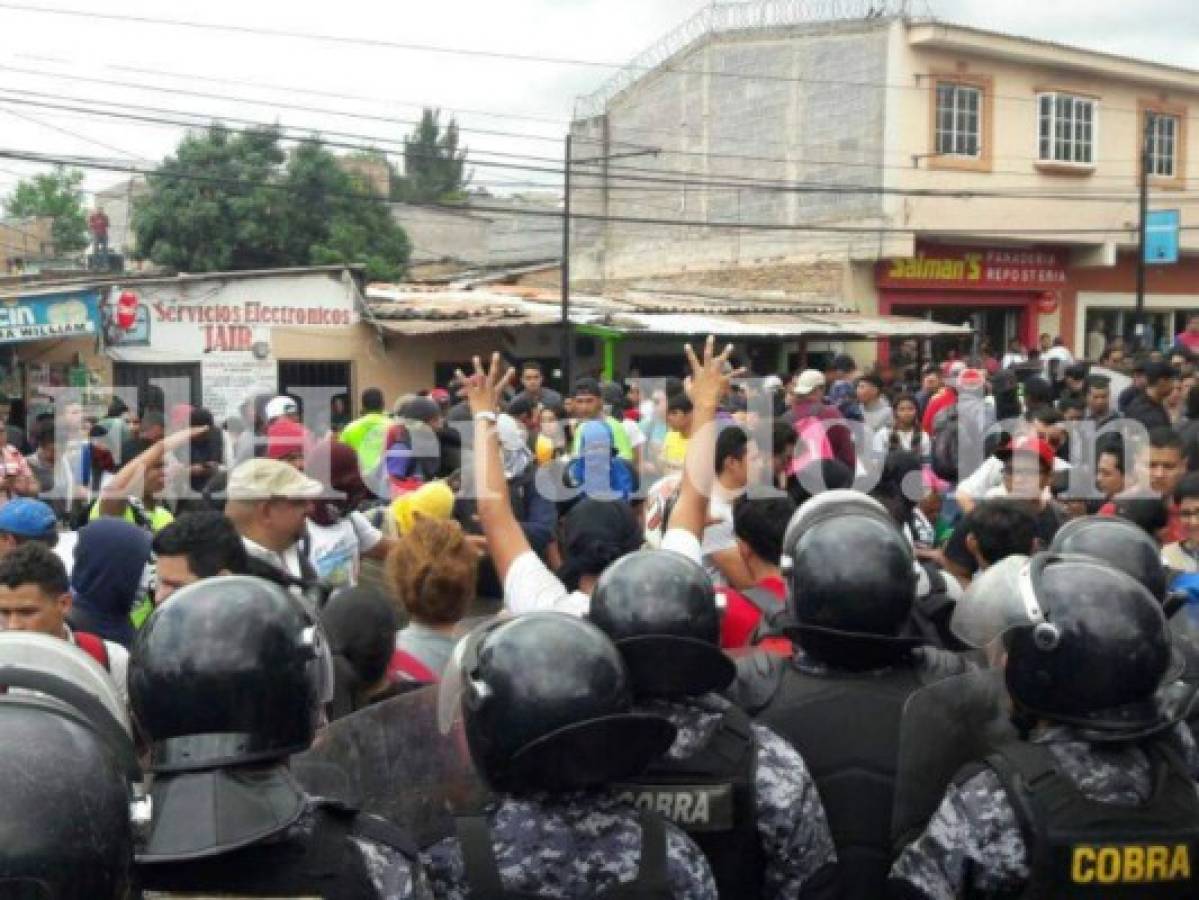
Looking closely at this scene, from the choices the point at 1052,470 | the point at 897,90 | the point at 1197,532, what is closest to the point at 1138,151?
the point at 897,90

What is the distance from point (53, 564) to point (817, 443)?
16.4ft

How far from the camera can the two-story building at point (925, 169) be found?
24281 mm

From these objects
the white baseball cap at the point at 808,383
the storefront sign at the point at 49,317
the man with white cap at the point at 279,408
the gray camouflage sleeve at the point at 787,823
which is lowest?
the gray camouflage sleeve at the point at 787,823

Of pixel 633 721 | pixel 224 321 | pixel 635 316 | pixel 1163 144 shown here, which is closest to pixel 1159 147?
pixel 1163 144

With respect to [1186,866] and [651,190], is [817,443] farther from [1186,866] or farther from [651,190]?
[651,190]

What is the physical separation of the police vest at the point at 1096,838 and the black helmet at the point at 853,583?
0.54 m

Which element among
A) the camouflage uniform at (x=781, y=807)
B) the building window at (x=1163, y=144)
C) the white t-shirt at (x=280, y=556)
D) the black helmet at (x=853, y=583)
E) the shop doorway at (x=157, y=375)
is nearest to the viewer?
the camouflage uniform at (x=781, y=807)

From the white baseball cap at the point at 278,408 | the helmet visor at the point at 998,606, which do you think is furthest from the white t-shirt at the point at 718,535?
the white baseball cap at the point at 278,408

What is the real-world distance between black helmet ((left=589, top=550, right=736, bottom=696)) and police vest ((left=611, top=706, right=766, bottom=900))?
0.48 feet

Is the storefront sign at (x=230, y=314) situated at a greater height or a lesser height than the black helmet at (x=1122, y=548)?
greater

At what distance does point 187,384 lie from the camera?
1823cm

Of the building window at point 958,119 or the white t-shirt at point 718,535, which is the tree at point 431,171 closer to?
the building window at point 958,119

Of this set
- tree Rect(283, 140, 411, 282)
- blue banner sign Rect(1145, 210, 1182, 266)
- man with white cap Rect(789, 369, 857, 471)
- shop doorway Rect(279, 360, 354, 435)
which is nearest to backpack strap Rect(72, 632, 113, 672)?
man with white cap Rect(789, 369, 857, 471)

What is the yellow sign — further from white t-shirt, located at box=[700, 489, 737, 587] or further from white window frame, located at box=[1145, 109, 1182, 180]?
white window frame, located at box=[1145, 109, 1182, 180]
